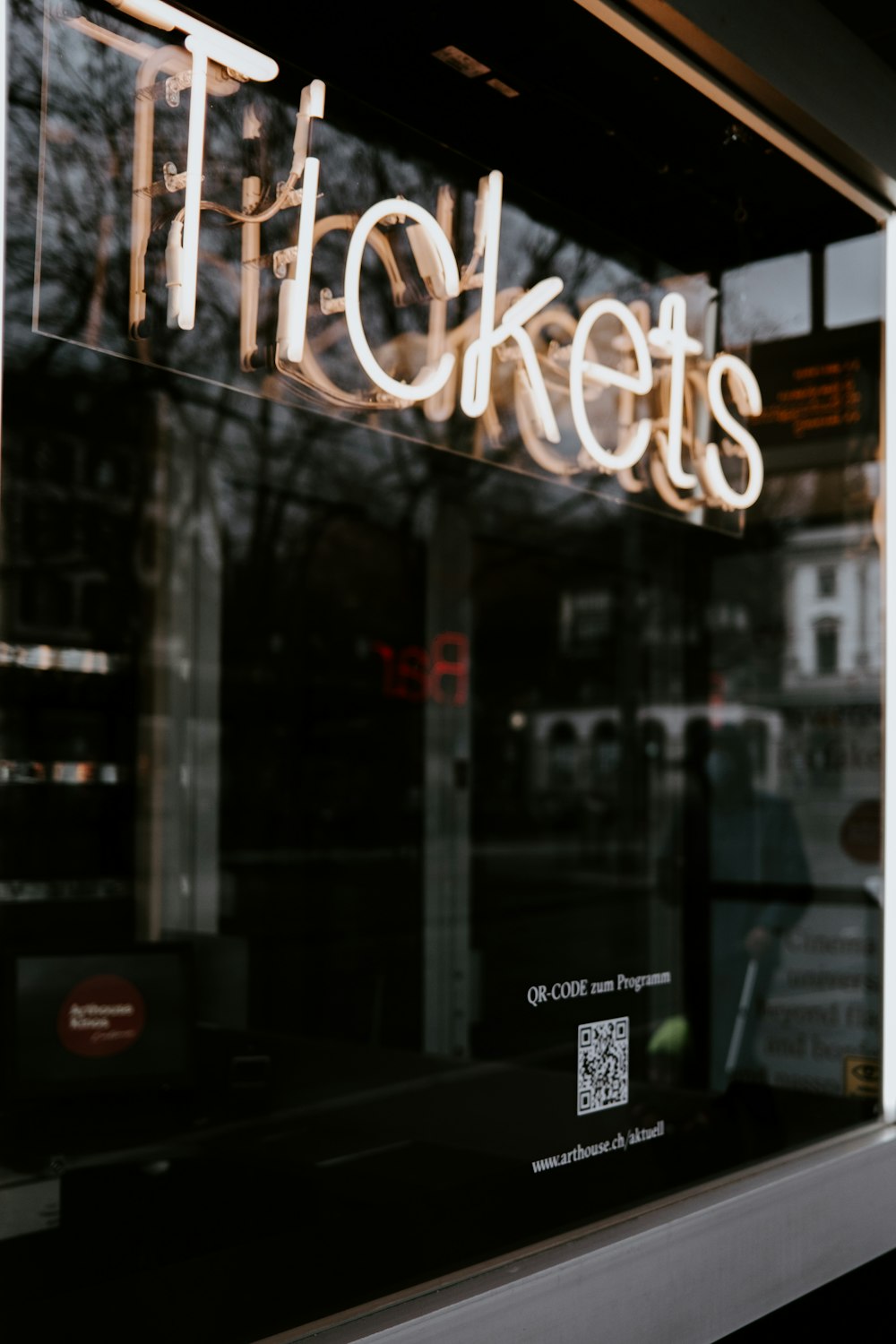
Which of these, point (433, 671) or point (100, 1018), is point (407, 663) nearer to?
point (433, 671)

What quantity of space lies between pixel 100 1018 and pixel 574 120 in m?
2.13

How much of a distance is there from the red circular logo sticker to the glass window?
0.04 feet

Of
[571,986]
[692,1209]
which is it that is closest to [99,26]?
[571,986]

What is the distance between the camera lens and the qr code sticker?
87.9 inches

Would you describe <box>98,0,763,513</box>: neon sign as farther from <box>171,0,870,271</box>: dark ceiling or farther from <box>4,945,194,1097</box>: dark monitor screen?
<box>4,945,194,1097</box>: dark monitor screen

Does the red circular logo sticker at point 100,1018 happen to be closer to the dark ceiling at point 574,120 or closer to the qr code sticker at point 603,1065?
the qr code sticker at point 603,1065

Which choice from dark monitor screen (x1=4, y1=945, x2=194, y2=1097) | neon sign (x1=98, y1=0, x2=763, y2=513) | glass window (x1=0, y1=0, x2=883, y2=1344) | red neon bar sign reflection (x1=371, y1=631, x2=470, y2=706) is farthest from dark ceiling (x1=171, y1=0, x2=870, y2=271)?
red neon bar sign reflection (x1=371, y1=631, x2=470, y2=706)

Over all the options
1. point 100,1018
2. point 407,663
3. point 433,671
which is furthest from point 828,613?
point 100,1018

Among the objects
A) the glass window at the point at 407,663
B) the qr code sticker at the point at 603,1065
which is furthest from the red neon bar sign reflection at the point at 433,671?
the qr code sticker at the point at 603,1065

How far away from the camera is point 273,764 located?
670 centimetres

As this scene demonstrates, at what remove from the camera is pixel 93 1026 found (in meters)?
3.08

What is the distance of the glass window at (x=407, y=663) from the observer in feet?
6.43

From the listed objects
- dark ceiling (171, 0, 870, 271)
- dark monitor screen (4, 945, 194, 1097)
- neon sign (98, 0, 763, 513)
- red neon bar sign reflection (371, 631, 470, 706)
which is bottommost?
dark monitor screen (4, 945, 194, 1097)

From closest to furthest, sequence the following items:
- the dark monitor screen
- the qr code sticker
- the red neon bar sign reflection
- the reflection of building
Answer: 1. the qr code sticker
2. the dark monitor screen
3. the reflection of building
4. the red neon bar sign reflection
